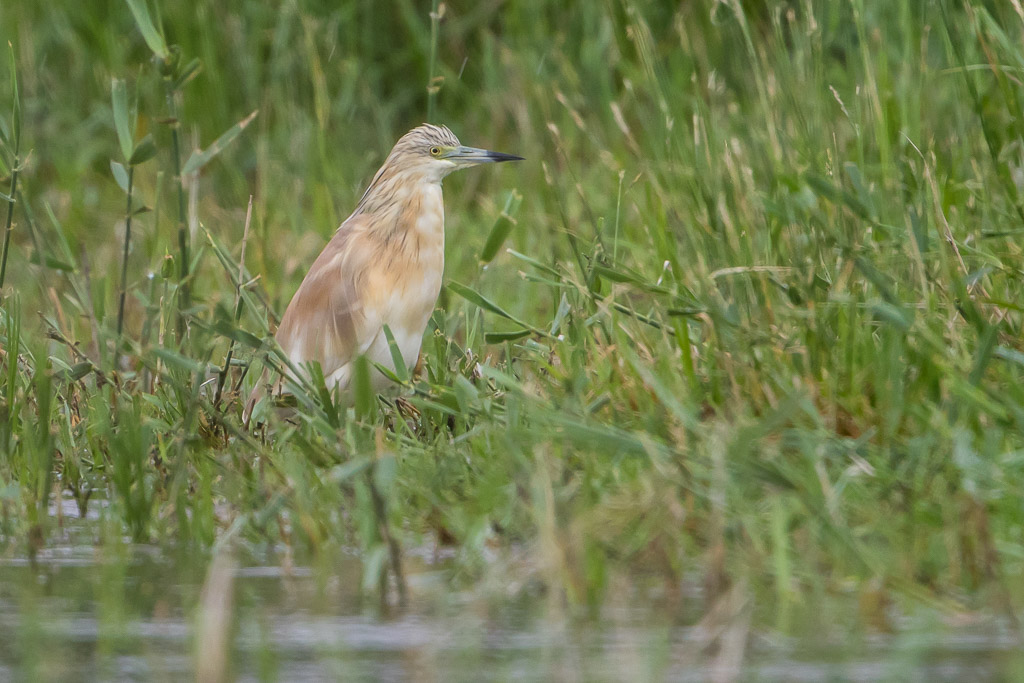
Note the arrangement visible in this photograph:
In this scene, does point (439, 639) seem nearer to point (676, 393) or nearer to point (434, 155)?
point (676, 393)

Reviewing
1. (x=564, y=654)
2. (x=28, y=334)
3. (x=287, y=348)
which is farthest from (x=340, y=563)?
(x=28, y=334)

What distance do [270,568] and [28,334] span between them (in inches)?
81.5

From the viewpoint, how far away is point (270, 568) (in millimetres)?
3338

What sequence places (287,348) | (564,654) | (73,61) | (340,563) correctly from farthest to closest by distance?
(73,61), (287,348), (340,563), (564,654)

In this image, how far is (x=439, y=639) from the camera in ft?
9.12

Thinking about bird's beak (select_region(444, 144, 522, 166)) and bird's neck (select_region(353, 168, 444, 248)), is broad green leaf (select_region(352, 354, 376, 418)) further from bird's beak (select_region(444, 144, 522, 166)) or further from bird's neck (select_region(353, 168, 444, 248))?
bird's beak (select_region(444, 144, 522, 166))

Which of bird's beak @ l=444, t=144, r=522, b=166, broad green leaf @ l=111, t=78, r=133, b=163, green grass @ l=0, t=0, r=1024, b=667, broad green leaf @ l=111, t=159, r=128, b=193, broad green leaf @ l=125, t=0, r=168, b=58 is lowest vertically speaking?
green grass @ l=0, t=0, r=1024, b=667

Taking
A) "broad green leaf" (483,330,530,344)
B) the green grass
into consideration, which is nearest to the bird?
the green grass

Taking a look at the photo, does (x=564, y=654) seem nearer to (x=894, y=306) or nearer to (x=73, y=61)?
(x=894, y=306)

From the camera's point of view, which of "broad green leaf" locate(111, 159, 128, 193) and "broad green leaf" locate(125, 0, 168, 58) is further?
"broad green leaf" locate(111, 159, 128, 193)

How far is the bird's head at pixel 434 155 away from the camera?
523 cm

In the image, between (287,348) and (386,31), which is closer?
(287,348)

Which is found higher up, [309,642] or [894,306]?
[894,306]

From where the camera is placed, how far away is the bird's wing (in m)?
4.84
